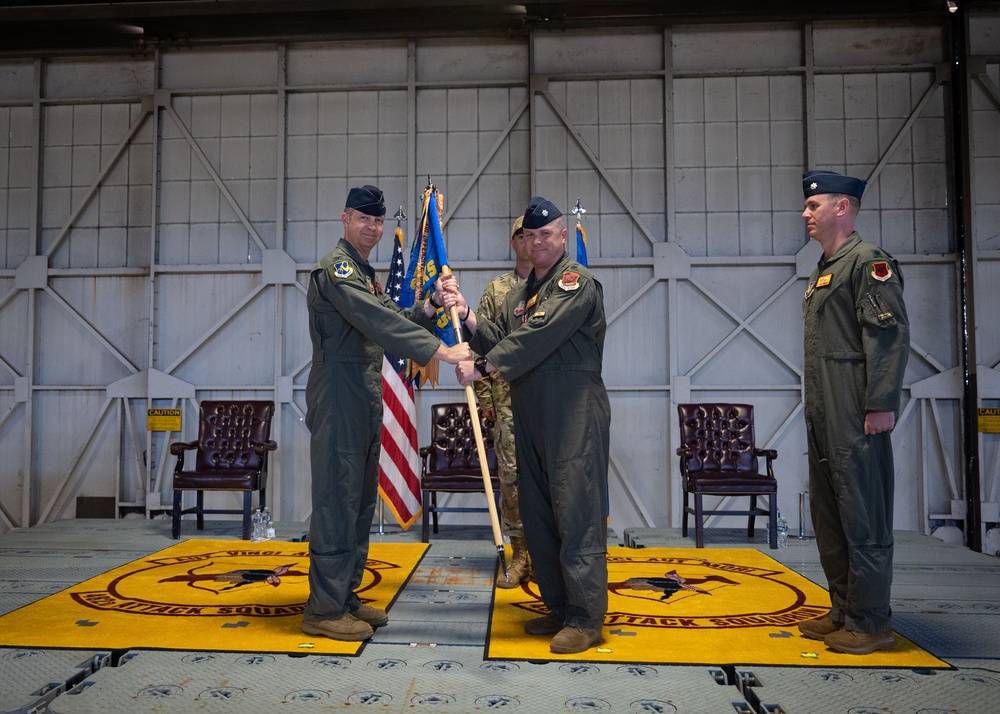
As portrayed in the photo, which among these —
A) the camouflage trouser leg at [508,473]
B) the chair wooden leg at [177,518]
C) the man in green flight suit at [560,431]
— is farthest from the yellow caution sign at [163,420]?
the man in green flight suit at [560,431]

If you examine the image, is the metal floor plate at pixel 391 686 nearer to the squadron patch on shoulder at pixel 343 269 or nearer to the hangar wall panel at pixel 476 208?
the squadron patch on shoulder at pixel 343 269

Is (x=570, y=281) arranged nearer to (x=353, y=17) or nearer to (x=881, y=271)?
(x=881, y=271)

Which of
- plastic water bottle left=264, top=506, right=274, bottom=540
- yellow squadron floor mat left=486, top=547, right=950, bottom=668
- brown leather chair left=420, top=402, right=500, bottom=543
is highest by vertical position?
brown leather chair left=420, top=402, right=500, bottom=543

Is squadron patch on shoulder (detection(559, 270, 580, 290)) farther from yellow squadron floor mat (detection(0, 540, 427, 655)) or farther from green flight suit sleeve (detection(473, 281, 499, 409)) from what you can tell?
yellow squadron floor mat (detection(0, 540, 427, 655))

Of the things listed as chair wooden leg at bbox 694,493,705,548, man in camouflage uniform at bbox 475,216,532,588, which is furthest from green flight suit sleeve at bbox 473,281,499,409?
chair wooden leg at bbox 694,493,705,548

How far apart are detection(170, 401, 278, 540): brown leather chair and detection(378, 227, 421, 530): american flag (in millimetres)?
1028

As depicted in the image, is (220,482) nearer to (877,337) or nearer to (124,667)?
(124,667)

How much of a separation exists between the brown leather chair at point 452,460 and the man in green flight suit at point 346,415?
2.29 metres

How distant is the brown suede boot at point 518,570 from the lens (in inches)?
166

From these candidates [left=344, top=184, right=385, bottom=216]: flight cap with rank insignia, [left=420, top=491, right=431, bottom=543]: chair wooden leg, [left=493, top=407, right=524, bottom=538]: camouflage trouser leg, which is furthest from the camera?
[left=420, top=491, right=431, bottom=543]: chair wooden leg

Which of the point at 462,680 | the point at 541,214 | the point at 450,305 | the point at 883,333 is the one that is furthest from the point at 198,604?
the point at 883,333

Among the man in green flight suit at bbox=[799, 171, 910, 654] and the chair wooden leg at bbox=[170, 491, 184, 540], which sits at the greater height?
the man in green flight suit at bbox=[799, 171, 910, 654]

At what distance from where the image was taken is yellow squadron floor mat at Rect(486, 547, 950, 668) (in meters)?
2.93

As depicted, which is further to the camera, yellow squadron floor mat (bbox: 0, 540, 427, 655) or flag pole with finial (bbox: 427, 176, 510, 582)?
flag pole with finial (bbox: 427, 176, 510, 582)
